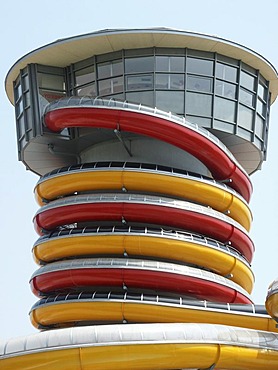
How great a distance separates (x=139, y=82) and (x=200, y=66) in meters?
3.54

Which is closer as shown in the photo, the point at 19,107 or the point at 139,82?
the point at 139,82

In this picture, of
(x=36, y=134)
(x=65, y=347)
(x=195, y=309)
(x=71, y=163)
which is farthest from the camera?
(x=71, y=163)

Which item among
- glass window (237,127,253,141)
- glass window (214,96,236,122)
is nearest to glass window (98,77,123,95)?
glass window (214,96,236,122)

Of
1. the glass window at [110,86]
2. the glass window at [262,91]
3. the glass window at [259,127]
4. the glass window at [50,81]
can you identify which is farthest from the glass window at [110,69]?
the glass window at [259,127]

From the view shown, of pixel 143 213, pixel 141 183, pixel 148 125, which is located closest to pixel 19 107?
pixel 148 125

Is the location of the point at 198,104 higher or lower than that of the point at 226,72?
lower

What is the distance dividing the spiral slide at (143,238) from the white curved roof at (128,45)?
3633 millimetres

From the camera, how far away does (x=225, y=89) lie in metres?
56.4

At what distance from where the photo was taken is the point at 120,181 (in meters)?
53.2

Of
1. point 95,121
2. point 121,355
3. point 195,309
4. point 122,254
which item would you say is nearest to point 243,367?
point 121,355

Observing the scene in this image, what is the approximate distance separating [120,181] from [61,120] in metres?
4.64

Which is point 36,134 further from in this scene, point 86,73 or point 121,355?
point 121,355

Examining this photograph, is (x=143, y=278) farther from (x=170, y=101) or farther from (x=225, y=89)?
(x=225, y=89)

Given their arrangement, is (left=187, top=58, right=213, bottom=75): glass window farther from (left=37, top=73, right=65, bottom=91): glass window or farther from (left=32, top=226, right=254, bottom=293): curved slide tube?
(left=32, top=226, right=254, bottom=293): curved slide tube
